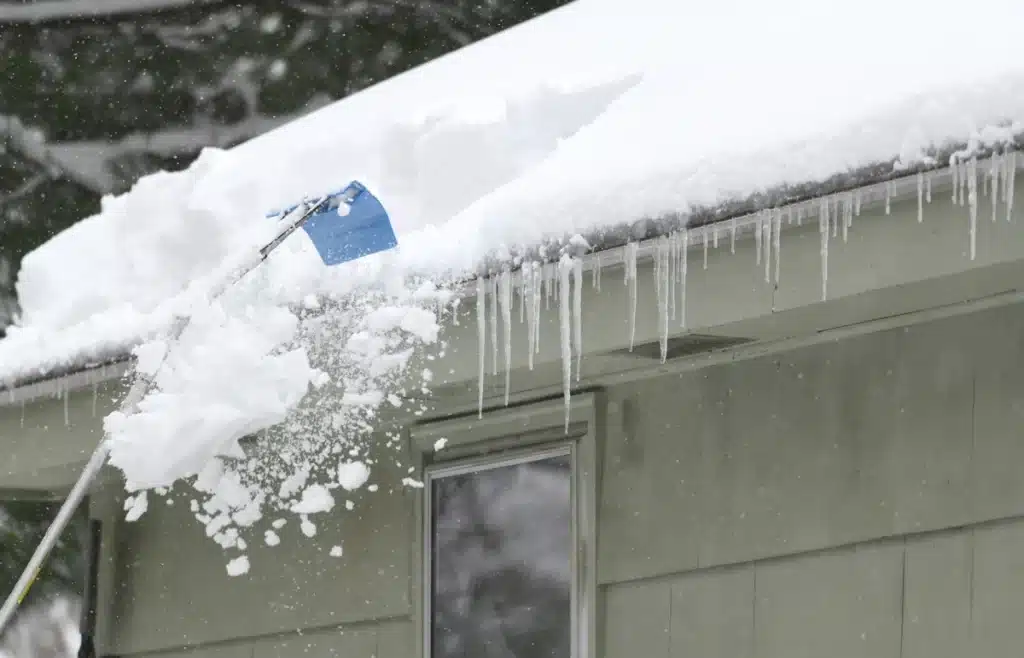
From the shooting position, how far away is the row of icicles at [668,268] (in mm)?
3324

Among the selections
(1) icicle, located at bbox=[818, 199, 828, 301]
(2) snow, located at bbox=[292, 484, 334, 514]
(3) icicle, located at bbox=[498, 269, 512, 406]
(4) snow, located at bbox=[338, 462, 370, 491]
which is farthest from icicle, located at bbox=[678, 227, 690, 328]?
(4) snow, located at bbox=[338, 462, 370, 491]

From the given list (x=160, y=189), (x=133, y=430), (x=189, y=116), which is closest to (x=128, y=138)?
(x=189, y=116)

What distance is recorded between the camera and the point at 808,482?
426cm

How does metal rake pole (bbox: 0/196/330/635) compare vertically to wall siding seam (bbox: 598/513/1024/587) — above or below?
above

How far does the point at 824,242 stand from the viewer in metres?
3.59

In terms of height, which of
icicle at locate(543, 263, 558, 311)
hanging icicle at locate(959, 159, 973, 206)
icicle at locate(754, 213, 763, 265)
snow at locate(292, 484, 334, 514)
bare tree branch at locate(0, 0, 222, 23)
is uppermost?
bare tree branch at locate(0, 0, 222, 23)

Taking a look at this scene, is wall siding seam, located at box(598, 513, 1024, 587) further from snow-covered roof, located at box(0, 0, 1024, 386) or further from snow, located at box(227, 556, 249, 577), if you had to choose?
snow, located at box(227, 556, 249, 577)

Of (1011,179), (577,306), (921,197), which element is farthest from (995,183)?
(577,306)

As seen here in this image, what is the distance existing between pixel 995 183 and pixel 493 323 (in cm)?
145

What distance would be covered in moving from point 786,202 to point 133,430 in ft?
6.84

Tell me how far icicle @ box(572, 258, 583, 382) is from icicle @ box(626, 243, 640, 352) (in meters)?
0.12

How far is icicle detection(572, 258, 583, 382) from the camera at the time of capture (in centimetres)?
397

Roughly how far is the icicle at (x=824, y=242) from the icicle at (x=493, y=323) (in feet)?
2.99

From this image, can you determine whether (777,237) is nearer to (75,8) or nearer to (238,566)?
(238,566)
